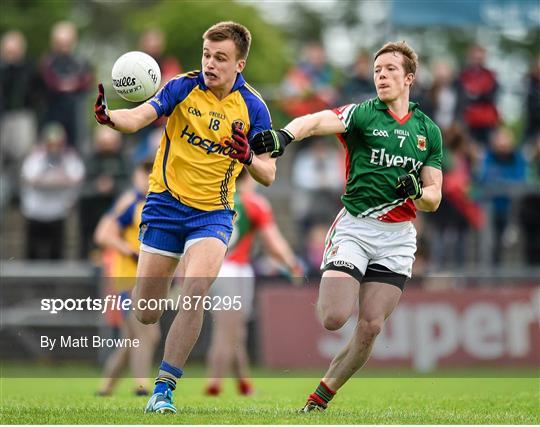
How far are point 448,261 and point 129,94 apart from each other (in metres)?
10.1

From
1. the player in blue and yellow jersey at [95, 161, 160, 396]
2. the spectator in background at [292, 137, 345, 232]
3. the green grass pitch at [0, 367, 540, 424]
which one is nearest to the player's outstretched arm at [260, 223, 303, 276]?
the green grass pitch at [0, 367, 540, 424]

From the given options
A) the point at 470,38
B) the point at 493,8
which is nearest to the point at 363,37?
the point at 470,38

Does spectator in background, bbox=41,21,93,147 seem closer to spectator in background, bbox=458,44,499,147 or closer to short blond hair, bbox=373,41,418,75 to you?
spectator in background, bbox=458,44,499,147

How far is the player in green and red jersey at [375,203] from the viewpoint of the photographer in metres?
9.39

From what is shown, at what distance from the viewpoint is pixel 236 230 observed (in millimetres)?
13711

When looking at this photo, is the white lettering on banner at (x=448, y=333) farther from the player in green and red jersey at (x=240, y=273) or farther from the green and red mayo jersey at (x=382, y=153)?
the green and red mayo jersey at (x=382, y=153)

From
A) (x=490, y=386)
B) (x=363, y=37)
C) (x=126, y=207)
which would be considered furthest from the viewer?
(x=363, y=37)

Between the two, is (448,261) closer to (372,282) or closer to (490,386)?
(490,386)

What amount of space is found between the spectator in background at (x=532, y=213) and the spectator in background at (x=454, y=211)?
88cm

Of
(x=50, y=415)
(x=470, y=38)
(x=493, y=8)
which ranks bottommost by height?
(x=50, y=415)

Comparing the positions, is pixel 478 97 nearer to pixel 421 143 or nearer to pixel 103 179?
pixel 103 179

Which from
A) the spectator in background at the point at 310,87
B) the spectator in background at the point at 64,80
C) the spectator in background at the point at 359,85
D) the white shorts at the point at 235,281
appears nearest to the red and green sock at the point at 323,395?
the white shorts at the point at 235,281

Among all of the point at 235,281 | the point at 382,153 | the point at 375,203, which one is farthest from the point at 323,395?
the point at 235,281

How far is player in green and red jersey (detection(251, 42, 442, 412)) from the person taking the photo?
9.39m
